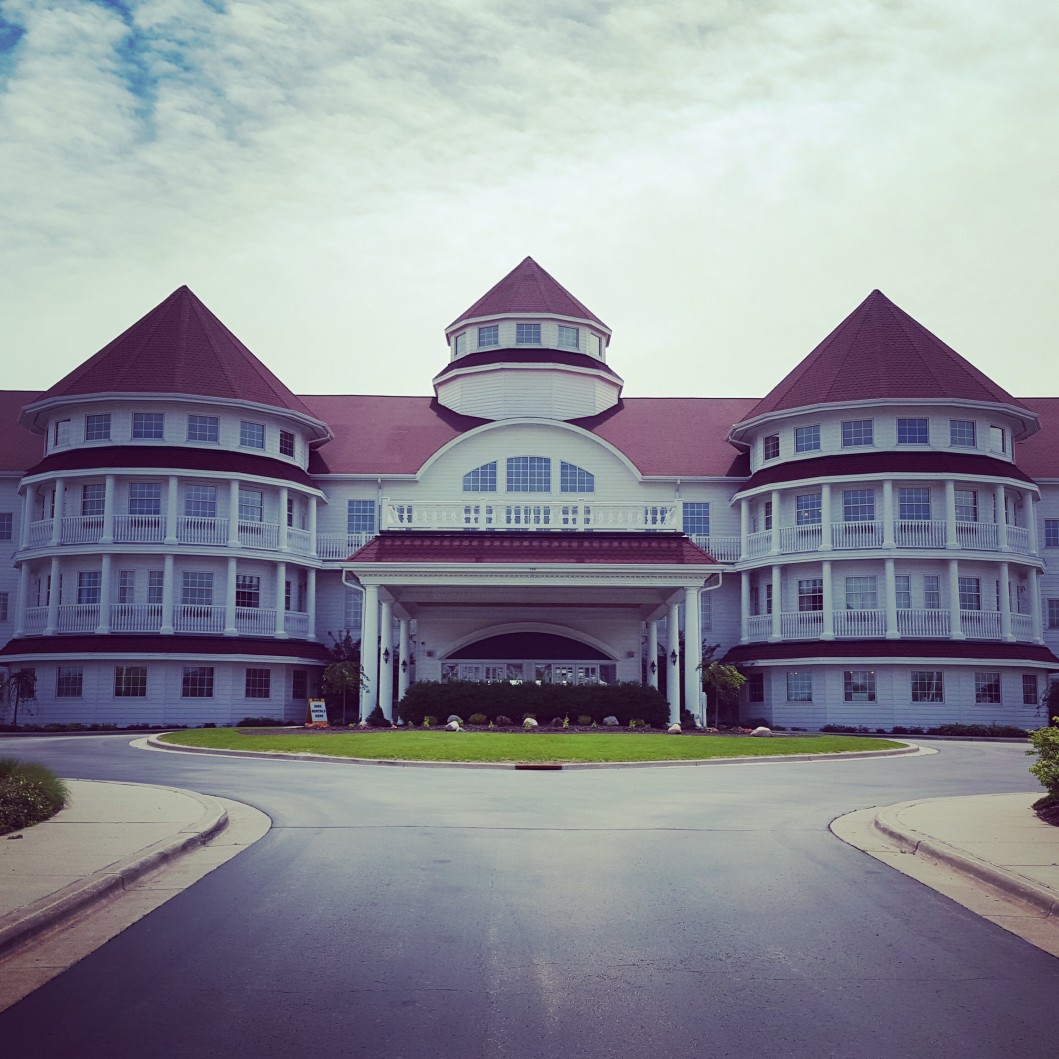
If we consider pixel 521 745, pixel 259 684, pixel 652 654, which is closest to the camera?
pixel 521 745

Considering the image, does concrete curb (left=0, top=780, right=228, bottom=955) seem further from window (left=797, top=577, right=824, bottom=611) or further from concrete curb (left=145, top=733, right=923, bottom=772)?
window (left=797, top=577, right=824, bottom=611)

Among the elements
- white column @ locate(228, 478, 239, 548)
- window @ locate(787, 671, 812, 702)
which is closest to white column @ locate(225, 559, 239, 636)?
white column @ locate(228, 478, 239, 548)

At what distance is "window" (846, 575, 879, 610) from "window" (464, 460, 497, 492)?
1344cm

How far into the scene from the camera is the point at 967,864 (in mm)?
11102

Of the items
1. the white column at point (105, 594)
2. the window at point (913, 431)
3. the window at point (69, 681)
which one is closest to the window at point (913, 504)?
the window at point (913, 431)

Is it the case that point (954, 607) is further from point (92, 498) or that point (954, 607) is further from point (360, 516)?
point (92, 498)

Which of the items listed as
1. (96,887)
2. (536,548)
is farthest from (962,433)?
(96,887)

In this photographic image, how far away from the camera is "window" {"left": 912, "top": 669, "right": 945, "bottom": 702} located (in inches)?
1742

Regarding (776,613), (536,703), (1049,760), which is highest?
(776,613)

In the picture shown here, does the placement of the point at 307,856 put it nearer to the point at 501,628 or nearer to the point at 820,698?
the point at 501,628

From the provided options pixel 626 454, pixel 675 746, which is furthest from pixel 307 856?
pixel 626 454

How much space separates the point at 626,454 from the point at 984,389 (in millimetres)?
13279

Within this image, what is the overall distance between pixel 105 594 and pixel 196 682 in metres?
4.32

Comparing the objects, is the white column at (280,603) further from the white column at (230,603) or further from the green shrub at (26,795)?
the green shrub at (26,795)
